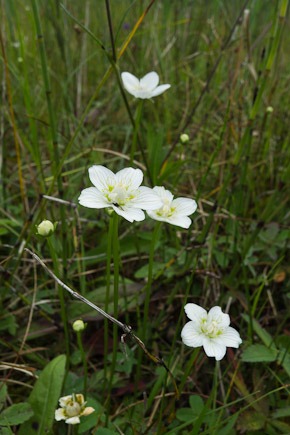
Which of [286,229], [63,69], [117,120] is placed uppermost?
[63,69]

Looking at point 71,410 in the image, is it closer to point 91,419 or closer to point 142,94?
point 91,419

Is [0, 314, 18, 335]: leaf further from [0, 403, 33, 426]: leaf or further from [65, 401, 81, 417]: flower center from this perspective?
[65, 401, 81, 417]: flower center

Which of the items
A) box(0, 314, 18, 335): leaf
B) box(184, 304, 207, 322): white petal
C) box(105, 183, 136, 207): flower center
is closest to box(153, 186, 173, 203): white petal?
box(105, 183, 136, 207): flower center

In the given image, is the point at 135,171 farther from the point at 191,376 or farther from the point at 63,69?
the point at 63,69

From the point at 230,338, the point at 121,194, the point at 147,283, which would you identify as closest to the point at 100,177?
the point at 121,194

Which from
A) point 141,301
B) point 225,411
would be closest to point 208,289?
point 141,301

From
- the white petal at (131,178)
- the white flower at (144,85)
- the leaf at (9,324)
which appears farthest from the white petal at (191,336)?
the white flower at (144,85)
